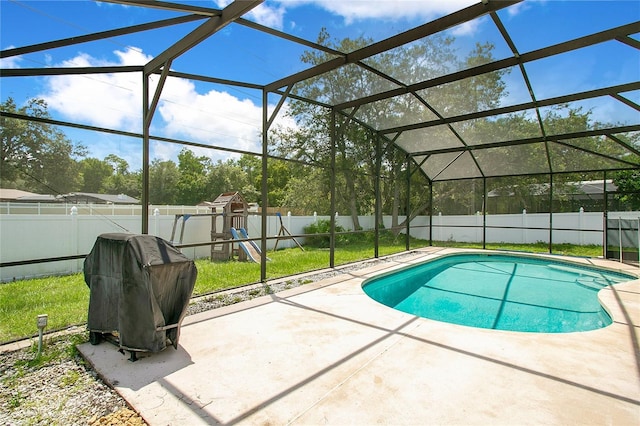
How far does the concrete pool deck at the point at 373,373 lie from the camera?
199cm

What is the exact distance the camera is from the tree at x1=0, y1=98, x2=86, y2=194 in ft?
11.1

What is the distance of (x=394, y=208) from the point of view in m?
14.5

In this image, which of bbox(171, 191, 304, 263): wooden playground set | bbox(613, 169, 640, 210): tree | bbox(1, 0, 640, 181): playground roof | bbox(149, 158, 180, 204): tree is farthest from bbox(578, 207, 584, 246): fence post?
bbox(149, 158, 180, 204): tree

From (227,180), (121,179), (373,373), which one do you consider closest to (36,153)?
(121,179)

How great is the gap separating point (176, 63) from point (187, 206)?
444cm

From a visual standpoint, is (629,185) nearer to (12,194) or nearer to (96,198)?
(96,198)

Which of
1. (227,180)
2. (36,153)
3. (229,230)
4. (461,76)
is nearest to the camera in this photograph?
(36,153)

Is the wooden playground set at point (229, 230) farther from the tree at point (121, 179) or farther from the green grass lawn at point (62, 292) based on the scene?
the tree at point (121, 179)

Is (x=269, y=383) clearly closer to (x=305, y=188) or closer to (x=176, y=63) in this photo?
(x=176, y=63)

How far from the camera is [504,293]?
6.18 meters

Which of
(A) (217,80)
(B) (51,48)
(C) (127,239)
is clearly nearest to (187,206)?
(A) (217,80)

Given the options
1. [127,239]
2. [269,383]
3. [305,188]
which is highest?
[305,188]

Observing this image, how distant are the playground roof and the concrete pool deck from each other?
9.73ft

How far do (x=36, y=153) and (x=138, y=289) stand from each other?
8.56 feet
